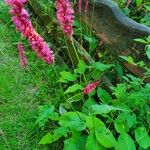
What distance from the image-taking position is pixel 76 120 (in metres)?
2.72

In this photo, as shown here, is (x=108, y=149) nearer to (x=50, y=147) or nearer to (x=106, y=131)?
(x=106, y=131)

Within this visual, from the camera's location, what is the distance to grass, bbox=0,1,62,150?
135 inches

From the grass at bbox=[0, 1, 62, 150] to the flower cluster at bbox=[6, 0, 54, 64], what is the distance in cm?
72

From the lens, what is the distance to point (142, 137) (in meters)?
2.62

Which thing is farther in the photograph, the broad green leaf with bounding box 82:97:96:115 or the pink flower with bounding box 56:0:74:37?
the broad green leaf with bounding box 82:97:96:115

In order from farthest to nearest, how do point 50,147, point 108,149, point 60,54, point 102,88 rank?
point 60,54, point 102,88, point 50,147, point 108,149

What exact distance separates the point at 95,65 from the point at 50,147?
2.52 ft

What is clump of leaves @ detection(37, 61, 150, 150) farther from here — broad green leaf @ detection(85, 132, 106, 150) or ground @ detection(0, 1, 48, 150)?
ground @ detection(0, 1, 48, 150)

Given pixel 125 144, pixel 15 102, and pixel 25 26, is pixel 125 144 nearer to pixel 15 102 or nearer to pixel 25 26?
pixel 25 26

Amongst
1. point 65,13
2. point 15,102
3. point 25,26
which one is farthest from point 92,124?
point 15,102

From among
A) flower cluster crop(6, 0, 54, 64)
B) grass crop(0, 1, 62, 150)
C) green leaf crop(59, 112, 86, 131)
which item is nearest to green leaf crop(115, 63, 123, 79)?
grass crop(0, 1, 62, 150)

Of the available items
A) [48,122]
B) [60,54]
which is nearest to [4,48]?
[60,54]

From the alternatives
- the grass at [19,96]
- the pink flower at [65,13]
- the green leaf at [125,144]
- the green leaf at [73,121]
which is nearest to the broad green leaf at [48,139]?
the grass at [19,96]

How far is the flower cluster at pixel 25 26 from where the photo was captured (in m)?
1.96
